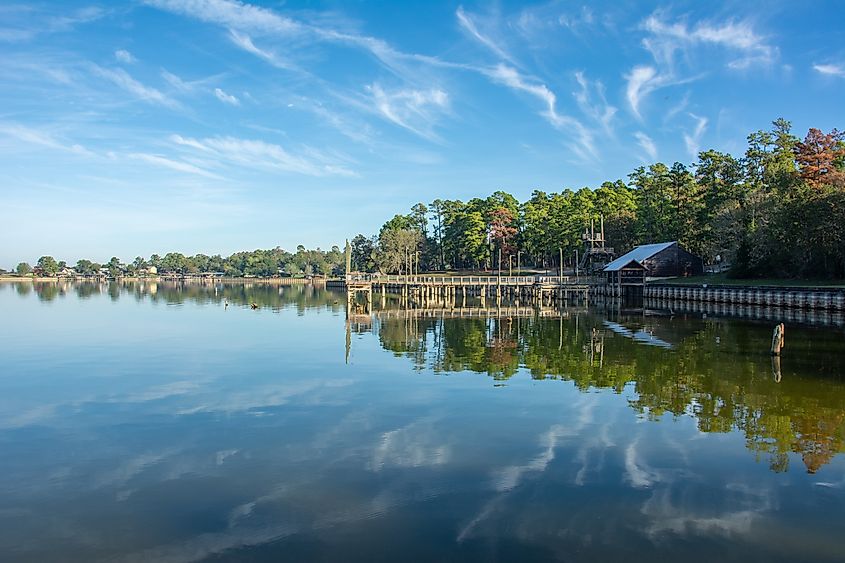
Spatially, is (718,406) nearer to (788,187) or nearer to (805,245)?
(805,245)

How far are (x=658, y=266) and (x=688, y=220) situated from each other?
10.1 metres

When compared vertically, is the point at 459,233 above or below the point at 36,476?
above

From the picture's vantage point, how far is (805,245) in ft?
143

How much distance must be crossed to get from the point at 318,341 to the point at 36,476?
17.7 metres

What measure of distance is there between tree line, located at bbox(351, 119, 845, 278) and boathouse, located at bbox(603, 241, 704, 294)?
11.3 ft

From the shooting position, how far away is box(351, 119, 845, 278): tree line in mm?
45000

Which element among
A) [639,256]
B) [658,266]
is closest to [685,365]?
[658,266]

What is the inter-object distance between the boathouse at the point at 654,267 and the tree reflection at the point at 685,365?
2363cm

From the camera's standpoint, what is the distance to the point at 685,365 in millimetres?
19953

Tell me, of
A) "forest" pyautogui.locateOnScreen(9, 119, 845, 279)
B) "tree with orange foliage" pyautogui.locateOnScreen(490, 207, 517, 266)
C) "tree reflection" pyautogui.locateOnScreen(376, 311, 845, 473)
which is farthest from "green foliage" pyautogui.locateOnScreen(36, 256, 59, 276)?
"tree reflection" pyautogui.locateOnScreen(376, 311, 845, 473)

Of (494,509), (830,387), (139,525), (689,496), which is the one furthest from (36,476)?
(830,387)

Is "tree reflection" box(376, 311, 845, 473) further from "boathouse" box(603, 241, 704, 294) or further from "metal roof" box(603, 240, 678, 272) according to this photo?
"boathouse" box(603, 241, 704, 294)

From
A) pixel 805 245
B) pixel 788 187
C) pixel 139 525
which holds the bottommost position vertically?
pixel 139 525

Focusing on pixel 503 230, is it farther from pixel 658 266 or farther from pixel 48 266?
pixel 48 266
